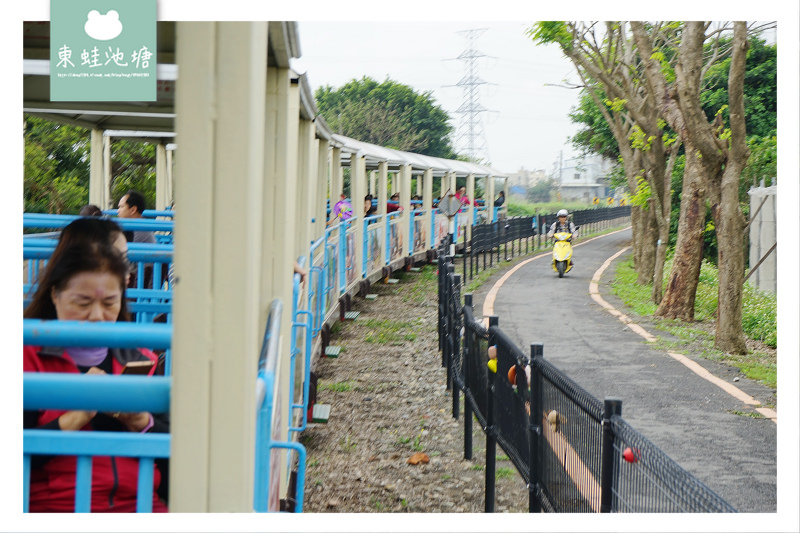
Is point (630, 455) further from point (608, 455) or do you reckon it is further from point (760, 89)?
point (760, 89)

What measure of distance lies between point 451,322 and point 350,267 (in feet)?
15.9

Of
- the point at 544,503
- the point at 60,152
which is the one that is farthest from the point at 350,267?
the point at 544,503

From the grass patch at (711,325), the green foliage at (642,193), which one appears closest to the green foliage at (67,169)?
the green foliage at (642,193)

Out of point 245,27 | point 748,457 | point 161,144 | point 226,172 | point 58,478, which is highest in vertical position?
point 161,144

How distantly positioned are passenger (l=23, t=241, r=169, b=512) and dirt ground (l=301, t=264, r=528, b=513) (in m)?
3.22

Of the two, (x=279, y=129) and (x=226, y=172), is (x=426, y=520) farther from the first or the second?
(x=279, y=129)

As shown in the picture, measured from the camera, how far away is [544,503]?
4348mm

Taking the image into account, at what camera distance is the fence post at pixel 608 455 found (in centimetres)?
332

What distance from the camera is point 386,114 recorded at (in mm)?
53844

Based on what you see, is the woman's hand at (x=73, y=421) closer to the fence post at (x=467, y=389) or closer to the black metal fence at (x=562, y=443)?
the black metal fence at (x=562, y=443)

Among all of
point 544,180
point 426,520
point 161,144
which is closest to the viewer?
point 426,520

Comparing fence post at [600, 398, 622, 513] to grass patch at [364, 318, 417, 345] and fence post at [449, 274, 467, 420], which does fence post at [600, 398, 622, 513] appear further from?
grass patch at [364, 318, 417, 345]

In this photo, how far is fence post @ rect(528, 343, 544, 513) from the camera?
4340mm

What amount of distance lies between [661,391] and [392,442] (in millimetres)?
2749
